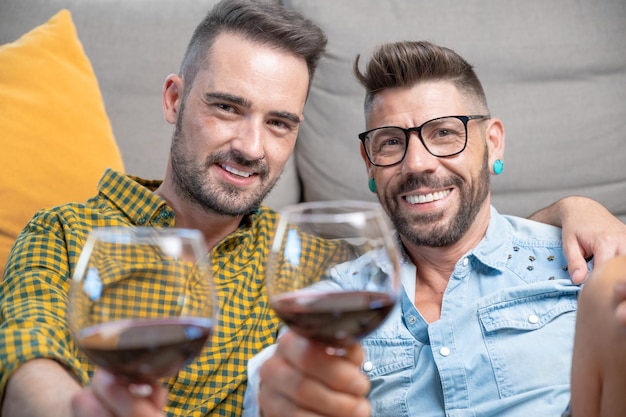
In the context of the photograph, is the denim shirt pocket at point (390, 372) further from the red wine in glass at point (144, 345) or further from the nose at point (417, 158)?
the red wine in glass at point (144, 345)

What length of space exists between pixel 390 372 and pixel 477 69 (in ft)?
3.59

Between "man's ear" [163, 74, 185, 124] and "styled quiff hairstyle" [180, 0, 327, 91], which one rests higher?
"styled quiff hairstyle" [180, 0, 327, 91]

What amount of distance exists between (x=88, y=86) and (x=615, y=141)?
1615 millimetres

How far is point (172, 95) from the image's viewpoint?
1936mm

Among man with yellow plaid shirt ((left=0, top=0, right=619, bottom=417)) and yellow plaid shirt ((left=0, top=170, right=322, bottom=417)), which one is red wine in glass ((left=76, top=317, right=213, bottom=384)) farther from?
man with yellow plaid shirt ((left=0, top=0, right=619, bottom=417))

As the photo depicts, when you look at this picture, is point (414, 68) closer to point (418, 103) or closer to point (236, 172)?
point (418, 103)

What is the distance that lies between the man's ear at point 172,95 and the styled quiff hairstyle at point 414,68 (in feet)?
1.67

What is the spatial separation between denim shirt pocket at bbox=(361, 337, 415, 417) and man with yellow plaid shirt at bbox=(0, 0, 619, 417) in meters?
0.23

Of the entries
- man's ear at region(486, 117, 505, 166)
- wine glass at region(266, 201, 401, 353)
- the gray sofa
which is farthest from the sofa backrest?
wine glass at region(266, 201, 401, 353)

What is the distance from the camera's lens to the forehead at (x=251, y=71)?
1.73 metres

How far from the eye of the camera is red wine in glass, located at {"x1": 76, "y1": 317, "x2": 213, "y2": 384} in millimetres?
750

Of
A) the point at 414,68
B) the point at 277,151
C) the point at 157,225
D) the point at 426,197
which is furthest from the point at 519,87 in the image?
the point at 157,225

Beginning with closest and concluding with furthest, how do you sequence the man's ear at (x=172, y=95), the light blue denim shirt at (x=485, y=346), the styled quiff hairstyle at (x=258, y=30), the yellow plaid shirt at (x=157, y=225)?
the yellow plaid shirt at (x=157, y=225)
the light blue denim shirt at (x=485, y=346)
the styled quiff hairstyle at (x=258, y=30)
the man's ear at (x=172, y=95)

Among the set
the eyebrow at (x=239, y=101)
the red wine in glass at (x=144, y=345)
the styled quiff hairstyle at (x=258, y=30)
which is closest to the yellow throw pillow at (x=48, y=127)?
the styled quiff hairstyle at (x=258, y=30)
